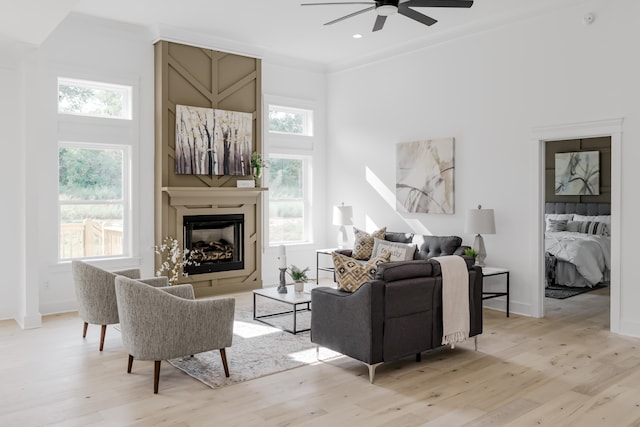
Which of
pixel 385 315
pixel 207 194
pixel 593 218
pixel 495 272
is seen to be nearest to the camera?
pixel 385 315

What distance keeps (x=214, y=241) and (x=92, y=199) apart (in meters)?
1.70

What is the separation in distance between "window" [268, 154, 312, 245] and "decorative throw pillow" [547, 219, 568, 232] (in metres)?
4.11

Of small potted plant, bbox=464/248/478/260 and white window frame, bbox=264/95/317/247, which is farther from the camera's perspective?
white window frame, bbox=264/95/317/247

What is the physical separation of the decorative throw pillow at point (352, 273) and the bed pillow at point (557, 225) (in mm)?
5918

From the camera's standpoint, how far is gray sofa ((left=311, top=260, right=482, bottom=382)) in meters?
3.95

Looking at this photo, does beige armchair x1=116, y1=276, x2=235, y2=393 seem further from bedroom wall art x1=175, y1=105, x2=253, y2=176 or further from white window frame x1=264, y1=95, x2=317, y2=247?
white window frame x1=264, y1=95, x2=317, y2=247

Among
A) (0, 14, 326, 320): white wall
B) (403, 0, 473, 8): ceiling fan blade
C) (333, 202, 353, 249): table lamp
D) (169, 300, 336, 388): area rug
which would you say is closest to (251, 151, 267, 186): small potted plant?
(333, 202, 353, 249): table lamp

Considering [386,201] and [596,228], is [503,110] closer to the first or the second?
[386,201]

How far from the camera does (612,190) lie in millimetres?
5348

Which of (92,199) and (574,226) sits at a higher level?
(92,199)

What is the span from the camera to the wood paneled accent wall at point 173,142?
22.5ft

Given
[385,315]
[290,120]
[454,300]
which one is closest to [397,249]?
[454,300]

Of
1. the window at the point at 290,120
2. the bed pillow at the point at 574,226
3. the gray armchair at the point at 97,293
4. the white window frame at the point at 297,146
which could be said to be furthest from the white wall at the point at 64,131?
the bed pillow at the point at 574,226

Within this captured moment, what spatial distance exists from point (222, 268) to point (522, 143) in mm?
4216
